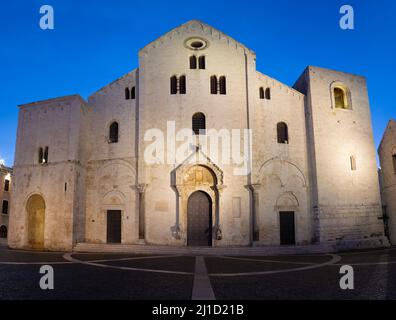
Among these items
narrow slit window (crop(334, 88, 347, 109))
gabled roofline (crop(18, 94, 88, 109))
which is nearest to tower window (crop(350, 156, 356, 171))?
narrow slit window (crop(334, 88, 347, 109))

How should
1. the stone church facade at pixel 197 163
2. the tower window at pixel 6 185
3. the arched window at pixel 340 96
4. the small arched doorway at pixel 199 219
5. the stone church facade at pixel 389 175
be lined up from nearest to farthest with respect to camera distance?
the small arched doorway at pixel 199 219 < the stone church facade at pixel 197 163 < the arched window at pixel 340 96 < the stone church facade at pixel 389 175 < the tower window at pixel 6 185

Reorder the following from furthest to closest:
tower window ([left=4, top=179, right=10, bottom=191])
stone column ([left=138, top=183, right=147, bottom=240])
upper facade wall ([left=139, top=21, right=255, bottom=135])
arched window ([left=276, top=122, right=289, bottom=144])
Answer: tower window ([left=4, top=179, right=10, bottom=191]) → arched window ([left=276, top=122, right=289, bottom=144]) → upper facade wall ([left=139, top=21, right=255, bottom=135]) → stone column ([left=138, top=183, right=147, bottom=240])

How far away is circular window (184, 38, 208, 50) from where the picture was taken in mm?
21312

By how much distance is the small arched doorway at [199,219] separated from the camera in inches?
750

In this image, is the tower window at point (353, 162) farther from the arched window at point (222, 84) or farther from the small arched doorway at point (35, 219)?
the small arched doorway at point (35, 219)

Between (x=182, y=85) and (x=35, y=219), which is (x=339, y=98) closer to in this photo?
(x=182, y=85)

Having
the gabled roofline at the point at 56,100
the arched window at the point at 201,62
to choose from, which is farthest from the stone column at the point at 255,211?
the gabled roofline at the point at 56,100

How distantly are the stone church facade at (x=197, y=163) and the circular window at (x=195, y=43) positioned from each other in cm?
12

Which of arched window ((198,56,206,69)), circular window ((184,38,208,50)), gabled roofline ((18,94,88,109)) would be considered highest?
circular window ((184,38,208,50))

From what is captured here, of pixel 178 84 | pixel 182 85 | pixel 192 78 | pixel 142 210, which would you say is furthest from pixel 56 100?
pixel 142 210

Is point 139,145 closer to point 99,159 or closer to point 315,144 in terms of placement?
point 99,159

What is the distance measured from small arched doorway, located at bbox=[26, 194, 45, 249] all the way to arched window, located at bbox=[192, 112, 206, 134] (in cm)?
1139

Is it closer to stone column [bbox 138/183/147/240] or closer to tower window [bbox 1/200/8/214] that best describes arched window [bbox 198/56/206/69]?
stone column [bbox 138/183/147/240]

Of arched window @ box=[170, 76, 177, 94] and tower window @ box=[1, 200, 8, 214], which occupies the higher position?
arched window @ box=[170, 76, 177, 94]
